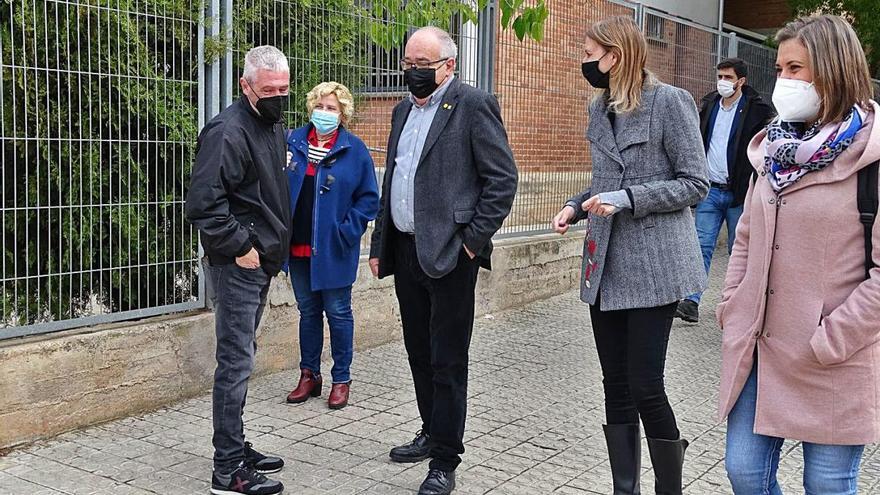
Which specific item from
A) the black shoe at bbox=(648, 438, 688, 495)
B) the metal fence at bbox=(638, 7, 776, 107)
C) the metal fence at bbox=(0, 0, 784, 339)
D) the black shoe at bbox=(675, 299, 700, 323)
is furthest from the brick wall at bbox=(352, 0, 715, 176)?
the black shoe at bbox=(648, 438, 688, 495)

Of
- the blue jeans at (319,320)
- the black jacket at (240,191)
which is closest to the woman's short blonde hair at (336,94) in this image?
the blue jeans at (319,320)

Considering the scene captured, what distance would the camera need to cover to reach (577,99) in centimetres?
998

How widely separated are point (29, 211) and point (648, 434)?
3.34 metres

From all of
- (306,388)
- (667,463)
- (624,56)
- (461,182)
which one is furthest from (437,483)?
(624,56)

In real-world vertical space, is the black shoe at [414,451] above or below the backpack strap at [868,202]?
below

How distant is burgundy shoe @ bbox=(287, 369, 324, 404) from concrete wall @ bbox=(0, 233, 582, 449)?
0.55 m

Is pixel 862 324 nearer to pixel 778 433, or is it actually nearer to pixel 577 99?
pixel 778 433

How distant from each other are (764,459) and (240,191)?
2475 millimetres

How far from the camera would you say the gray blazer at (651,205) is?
12.2 feet

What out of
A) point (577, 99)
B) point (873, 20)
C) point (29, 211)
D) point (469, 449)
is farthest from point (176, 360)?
point (873, 20)

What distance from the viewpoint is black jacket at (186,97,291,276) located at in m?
4.15

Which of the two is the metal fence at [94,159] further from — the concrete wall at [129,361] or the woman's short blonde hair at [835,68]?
the woman's short blonde hair at [835,68]

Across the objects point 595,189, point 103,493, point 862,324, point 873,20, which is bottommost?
point 103,493

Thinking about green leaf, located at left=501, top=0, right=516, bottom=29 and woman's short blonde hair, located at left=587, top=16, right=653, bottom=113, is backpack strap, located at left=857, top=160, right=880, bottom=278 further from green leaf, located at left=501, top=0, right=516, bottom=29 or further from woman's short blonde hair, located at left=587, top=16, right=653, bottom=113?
green leaf, located at left=501, top=0, right=516, bottom=29
